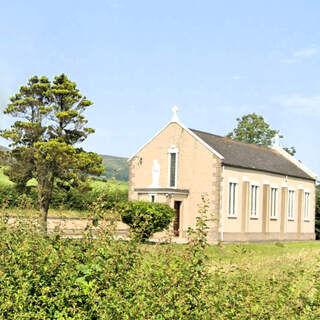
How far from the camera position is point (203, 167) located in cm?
3503

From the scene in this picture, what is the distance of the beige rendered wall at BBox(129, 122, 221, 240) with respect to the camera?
34.5m

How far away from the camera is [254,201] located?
38.2 meters

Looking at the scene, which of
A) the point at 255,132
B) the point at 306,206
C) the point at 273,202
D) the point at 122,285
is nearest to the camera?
the point at 122,285

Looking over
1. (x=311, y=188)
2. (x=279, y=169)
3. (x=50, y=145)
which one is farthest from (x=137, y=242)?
(x=311, y=188)

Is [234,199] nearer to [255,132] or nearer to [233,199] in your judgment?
[233,199]

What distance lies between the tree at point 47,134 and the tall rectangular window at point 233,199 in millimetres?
10019

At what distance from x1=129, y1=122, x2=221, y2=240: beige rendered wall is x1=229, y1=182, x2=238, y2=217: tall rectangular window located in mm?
1556

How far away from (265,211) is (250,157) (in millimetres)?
4347

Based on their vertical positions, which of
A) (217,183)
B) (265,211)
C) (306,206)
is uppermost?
(217,183)

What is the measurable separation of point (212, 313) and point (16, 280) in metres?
2.50

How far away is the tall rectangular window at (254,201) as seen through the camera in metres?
37.8

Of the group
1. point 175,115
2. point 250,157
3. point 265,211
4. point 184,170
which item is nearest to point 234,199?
point 184,170

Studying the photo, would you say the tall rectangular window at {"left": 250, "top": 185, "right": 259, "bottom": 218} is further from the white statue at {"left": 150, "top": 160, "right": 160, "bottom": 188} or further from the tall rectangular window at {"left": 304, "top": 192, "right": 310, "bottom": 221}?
the tall rectangular window at {"left": 304, "top": 192, "right": 310, "bottom": 221}

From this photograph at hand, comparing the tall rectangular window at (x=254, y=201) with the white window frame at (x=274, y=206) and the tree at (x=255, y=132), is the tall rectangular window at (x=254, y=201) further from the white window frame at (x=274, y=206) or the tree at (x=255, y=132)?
the tree at (x=255, y=132)
